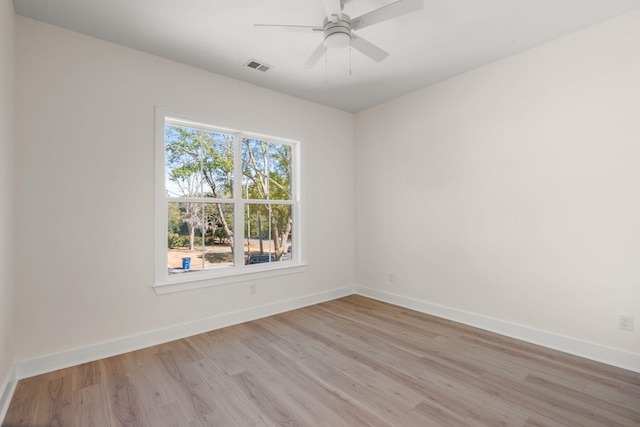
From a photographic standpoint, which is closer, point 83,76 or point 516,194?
point 83,76

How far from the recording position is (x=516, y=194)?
3068 mm

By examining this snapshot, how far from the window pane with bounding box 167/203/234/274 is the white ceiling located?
5.08 feet

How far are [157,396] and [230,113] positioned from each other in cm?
281

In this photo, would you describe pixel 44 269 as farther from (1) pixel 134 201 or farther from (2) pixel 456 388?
(2) pixel 456 388


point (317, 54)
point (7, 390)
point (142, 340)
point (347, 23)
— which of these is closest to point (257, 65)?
point (317, 54)

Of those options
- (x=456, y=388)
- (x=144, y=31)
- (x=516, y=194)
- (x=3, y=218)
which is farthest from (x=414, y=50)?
(x=3, y=218)

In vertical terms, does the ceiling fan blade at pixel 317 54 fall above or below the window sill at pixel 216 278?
above

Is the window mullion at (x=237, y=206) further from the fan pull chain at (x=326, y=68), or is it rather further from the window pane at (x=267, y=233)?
the fan pull chain at (x=326, y=68)

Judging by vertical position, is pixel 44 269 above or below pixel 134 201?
below

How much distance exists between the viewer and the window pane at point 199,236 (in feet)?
10.6

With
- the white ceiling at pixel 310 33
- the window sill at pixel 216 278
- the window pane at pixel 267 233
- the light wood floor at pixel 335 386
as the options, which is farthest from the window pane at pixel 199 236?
the white ceiling at pixel 310 33

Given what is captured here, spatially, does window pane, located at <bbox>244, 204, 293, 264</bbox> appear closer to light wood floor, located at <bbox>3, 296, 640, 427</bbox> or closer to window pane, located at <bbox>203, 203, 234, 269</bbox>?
window pane, located at <bbox>203, 203, 234, 269</bbox>

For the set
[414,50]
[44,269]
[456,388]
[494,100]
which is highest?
[414,50]

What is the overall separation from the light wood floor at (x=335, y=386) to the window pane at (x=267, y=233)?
1062 mm
